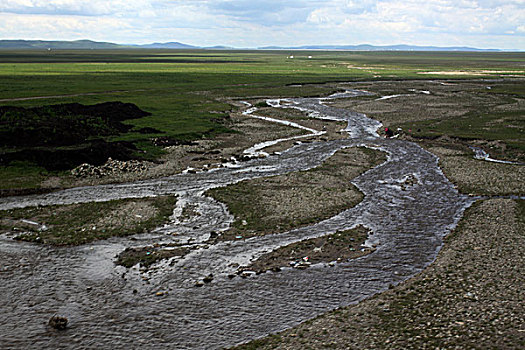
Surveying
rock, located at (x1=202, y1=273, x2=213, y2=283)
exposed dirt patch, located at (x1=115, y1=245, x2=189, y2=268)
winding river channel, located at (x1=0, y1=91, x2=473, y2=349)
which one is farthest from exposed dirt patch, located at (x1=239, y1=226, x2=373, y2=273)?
exposed dirt patch, located at (x1=115, y1=245, x2=189, y2=268)

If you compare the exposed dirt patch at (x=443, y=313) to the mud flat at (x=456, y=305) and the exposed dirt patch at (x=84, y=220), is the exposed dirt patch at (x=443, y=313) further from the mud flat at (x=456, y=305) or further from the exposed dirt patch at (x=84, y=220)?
the exposed dirt patch at (x=84, y=220)

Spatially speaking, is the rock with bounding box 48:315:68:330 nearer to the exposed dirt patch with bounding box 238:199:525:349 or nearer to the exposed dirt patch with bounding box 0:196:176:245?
the exposed dirt patch with bounding box 238:199:525:349

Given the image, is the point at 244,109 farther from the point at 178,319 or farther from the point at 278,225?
the point at 178,319

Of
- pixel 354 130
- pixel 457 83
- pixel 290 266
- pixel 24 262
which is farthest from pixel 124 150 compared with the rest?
pixel 457 83

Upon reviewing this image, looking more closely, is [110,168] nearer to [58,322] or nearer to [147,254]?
[147,254]

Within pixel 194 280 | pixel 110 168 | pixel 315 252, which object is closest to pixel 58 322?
pixel 194 280

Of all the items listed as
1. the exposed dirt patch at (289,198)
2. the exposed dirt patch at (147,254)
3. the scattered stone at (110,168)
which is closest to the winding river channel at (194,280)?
the exposed dirt patch at (147,254)

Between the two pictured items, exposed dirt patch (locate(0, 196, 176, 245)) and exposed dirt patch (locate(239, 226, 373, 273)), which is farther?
exposed dirt patch (locate(0, 196, 176, 245))
